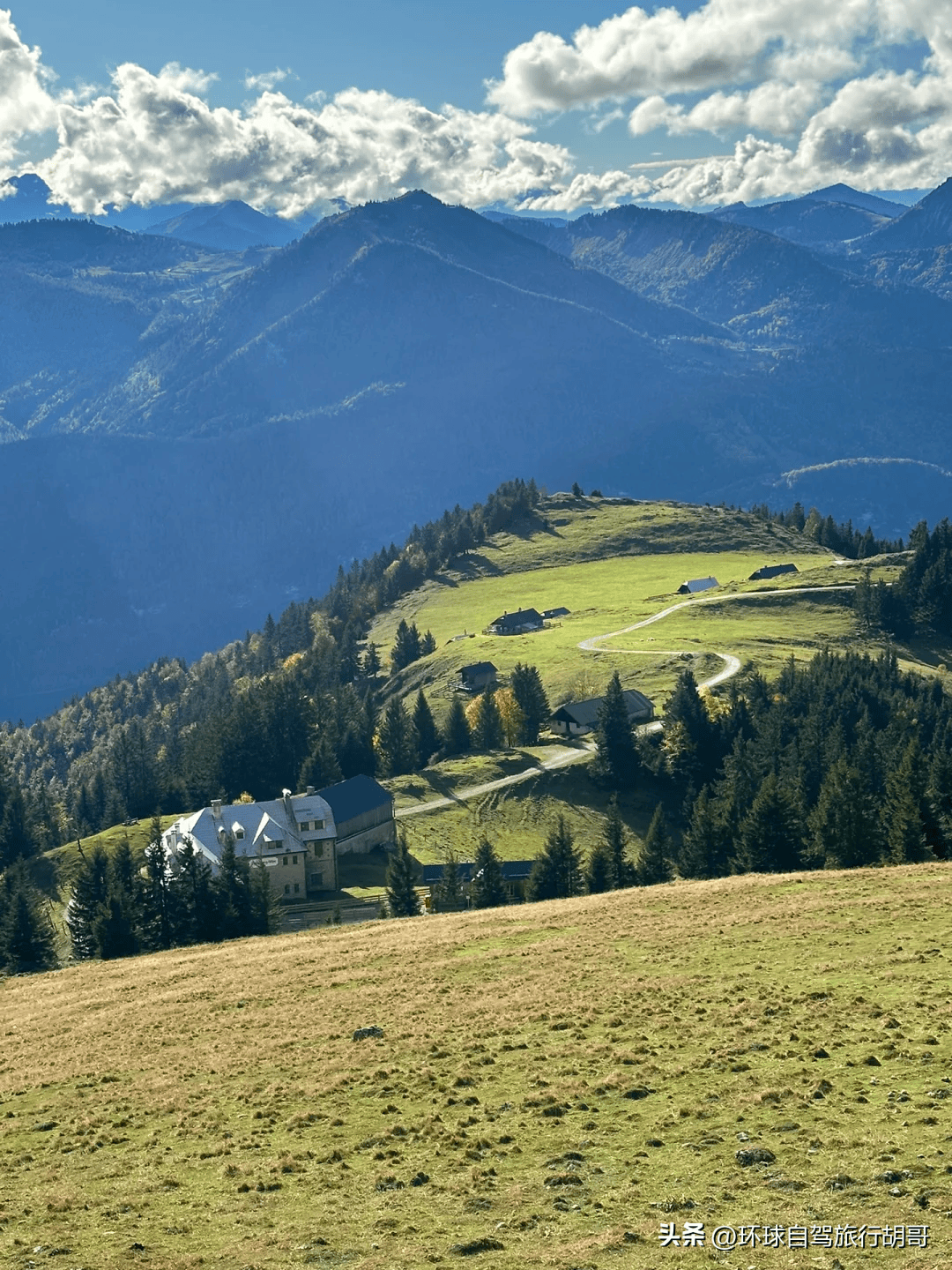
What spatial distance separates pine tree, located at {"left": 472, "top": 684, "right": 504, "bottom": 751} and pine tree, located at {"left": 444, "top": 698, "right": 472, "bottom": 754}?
1347 mm

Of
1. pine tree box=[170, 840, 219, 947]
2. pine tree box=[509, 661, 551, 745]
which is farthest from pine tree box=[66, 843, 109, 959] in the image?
pine tree box=[509, 661, 551, 745]

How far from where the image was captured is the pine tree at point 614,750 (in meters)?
150

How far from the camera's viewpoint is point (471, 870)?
124 metres

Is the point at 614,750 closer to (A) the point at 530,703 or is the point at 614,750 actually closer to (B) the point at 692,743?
(B) the point at 692,743

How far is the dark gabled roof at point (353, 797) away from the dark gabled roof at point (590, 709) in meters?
39.5

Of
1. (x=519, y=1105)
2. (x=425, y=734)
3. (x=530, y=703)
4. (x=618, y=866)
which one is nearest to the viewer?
(x=519, y=1105)

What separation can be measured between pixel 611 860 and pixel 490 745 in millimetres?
70607

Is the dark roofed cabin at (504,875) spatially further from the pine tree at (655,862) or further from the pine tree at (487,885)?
the pine tree at (655,862)

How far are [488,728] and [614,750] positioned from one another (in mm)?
28344

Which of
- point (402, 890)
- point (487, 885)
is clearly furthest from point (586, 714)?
point (402, 890)

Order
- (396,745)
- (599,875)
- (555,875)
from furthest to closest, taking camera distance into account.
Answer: (396,745)
(599,875)
(555,875)

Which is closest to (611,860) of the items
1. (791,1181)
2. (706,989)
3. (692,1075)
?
(706,989)

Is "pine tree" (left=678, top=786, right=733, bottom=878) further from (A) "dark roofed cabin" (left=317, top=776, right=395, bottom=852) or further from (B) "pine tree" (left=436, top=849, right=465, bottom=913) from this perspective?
(A) "dark roofed cabin" (left=317, top=776, right=395, bottom=852)

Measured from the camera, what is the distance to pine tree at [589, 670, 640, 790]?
15000 centimetres
